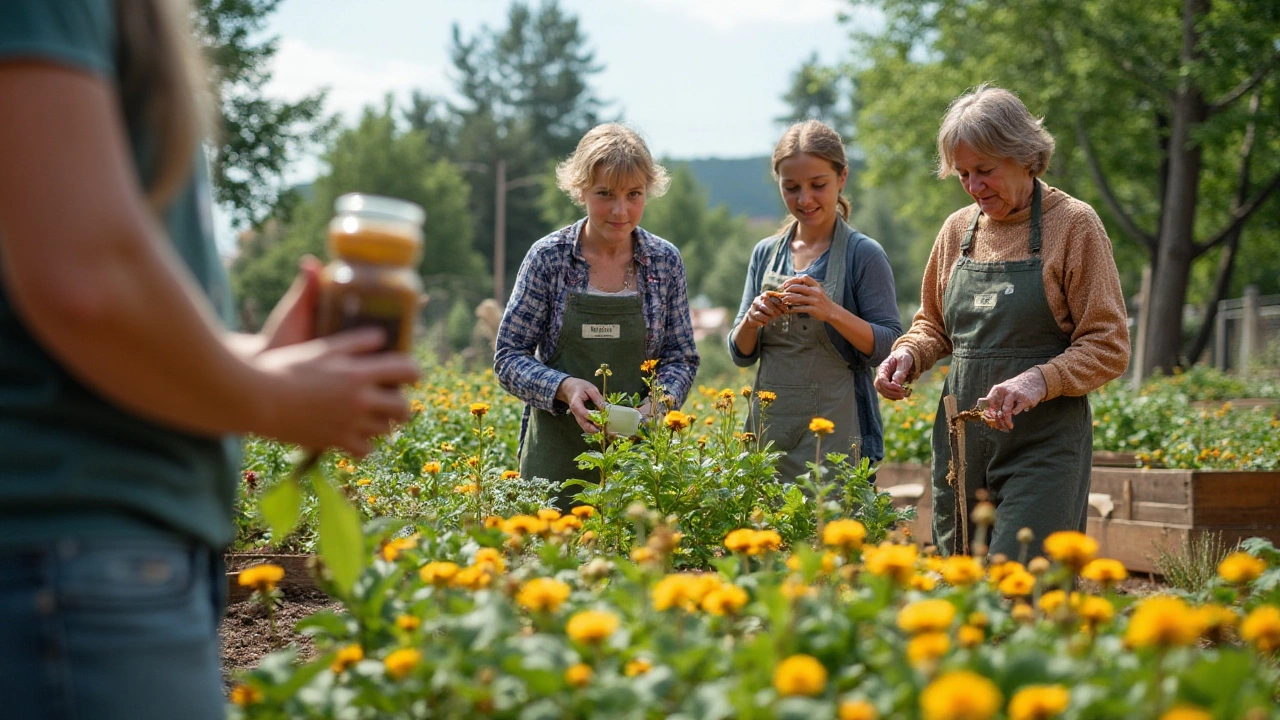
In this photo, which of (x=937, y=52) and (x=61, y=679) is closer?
(x=61, y=679)

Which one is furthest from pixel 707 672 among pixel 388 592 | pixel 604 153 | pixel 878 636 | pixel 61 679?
pixel 604 153

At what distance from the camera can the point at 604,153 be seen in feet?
12.2

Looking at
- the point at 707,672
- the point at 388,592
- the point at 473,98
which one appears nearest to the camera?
the point at 707,672

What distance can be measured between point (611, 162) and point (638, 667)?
7.99 ft

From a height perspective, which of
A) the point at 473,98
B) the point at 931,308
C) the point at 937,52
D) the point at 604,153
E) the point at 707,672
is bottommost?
the point at 707,672

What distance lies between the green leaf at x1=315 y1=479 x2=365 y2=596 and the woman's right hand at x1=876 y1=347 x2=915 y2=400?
2190 mm

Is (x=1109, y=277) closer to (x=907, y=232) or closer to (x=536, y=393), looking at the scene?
(x=536, y=393)

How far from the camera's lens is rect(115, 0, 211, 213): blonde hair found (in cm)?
118

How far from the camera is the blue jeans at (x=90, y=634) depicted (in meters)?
1.13

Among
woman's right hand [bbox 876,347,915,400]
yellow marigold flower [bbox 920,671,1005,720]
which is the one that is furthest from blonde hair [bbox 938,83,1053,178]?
yellow marigold flower [bbox 920,671,1005,720]

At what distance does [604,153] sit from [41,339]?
9.01ft

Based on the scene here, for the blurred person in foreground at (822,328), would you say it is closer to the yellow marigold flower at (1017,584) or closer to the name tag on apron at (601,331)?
the name tag on apron at (601,331)

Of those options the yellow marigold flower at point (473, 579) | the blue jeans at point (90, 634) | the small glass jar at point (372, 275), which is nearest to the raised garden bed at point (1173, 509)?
the yellow marigold flower at point (473, 579)

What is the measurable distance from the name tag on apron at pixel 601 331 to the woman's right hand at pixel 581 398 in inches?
11.3
